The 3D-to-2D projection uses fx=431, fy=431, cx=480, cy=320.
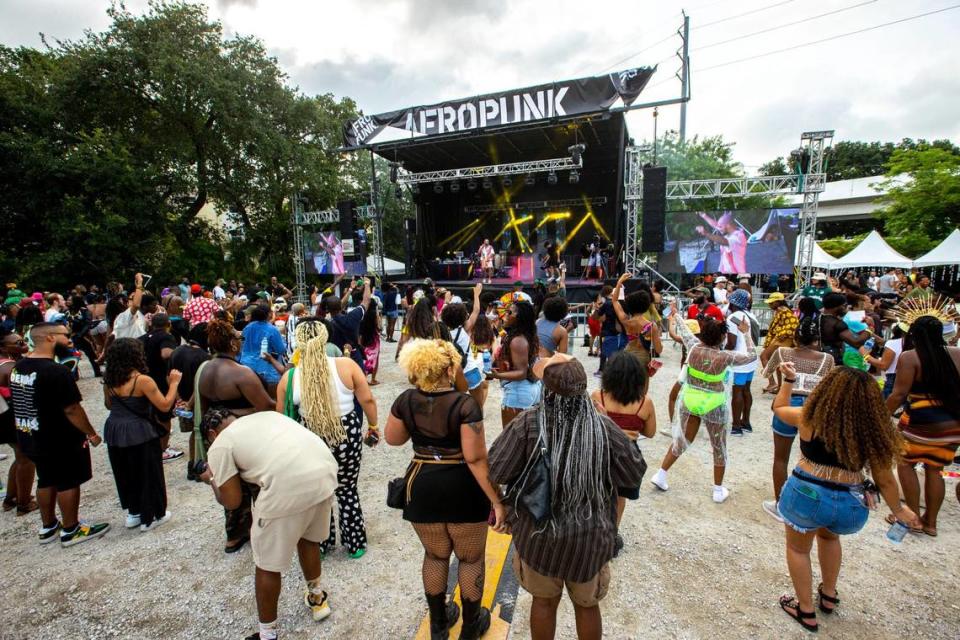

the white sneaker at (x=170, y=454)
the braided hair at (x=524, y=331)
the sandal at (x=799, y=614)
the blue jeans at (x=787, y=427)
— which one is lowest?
the sandal at (x=799, y=614)

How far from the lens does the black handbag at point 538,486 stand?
5.67 ft

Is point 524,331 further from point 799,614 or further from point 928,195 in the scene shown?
point 928,195

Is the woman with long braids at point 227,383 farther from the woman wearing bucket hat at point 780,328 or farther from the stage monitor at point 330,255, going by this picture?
the stage monitor at point 330,255

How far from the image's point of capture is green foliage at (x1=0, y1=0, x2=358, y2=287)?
15.8m

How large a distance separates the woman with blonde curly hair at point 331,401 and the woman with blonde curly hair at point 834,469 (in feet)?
8.16

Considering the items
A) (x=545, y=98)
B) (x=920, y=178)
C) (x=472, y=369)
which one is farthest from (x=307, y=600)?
(x=920, y=178)

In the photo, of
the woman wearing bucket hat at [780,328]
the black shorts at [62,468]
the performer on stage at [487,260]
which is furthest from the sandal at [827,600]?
the performer on stage at [487,260]

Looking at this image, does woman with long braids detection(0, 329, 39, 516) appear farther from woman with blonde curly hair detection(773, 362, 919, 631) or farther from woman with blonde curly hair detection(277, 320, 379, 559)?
woman with blonde curly hair detection(773, 362, 919, 631)

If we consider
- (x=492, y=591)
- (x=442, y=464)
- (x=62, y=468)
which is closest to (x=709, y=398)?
(x=492, y=591)

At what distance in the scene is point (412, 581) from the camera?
9.38 ft

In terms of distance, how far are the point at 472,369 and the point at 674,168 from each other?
3080 centimetres

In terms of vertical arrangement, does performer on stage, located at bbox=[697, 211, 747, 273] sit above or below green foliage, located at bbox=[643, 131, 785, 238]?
below

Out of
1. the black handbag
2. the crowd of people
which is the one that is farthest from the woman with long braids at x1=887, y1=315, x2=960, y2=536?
the black handbag

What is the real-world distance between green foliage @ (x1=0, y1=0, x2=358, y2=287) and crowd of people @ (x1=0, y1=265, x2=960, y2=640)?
17019mm
